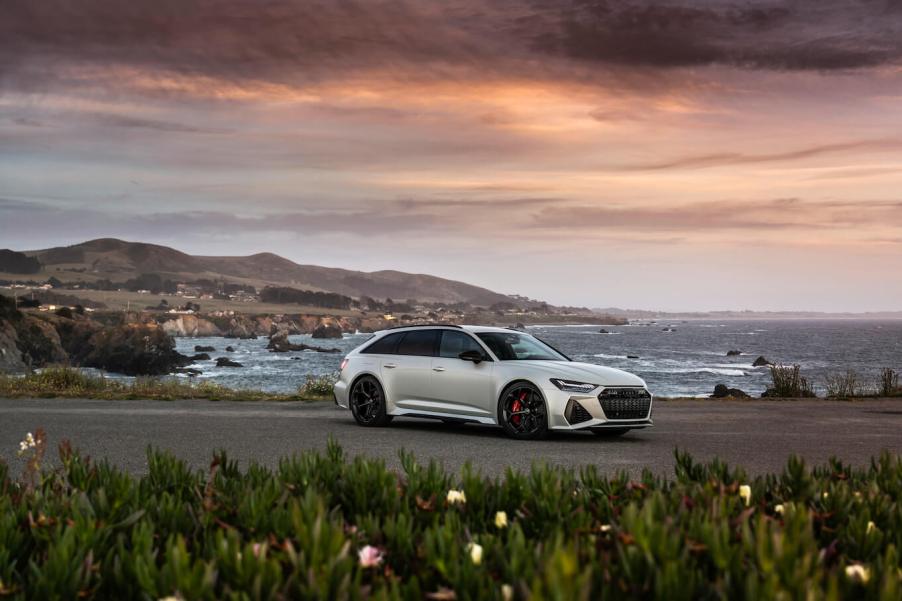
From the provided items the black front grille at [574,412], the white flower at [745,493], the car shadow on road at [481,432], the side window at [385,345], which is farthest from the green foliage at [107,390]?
the white flower at [745,493]

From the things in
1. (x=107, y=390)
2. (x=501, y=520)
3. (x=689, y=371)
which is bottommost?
(x=689, y=371)

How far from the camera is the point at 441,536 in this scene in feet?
12.2

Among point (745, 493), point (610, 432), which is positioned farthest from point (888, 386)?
point (745, 493)

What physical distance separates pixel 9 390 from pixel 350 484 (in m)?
19.6

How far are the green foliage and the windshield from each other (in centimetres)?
722

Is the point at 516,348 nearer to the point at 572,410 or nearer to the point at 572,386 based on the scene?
the point at 572,386

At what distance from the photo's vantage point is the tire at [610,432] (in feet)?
49.6

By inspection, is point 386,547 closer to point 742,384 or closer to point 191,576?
point 191,576

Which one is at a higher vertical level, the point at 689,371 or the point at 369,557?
the point at 369,557

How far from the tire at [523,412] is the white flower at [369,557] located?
10679mm

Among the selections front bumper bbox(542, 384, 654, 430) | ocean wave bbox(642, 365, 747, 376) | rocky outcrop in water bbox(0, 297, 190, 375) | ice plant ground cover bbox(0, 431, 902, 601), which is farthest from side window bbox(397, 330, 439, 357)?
rocky outcrop in water bbox(0, 297, 190, 375)

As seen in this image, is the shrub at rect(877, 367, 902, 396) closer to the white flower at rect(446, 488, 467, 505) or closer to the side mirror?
the side mirror

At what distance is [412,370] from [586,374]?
2.93 m

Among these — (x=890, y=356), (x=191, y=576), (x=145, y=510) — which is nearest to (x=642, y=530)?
(x=191, y=576)
